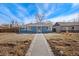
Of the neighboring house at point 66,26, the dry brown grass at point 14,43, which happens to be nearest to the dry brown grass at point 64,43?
the neighboring house at point 66,26

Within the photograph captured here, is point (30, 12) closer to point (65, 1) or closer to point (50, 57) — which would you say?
point (65, 1)

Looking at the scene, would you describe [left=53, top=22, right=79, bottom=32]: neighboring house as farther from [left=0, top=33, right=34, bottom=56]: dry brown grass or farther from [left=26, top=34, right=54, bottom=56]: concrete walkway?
[left=0, top=33, right=34, bottom=56]: dry brown grass

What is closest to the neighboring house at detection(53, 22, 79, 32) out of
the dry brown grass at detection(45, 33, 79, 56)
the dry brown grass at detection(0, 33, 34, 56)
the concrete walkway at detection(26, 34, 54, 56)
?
the dry brown grass at detection(45, 33, 79, 56)

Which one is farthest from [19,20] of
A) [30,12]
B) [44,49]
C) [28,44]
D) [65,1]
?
[65,1]

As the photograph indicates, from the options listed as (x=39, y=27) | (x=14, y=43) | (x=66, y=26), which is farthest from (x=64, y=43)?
(x=14, y=43)

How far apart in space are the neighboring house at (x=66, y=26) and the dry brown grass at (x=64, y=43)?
0.05 m

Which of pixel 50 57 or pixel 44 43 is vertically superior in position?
pixel 44 43

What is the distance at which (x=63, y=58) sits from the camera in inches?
79.2

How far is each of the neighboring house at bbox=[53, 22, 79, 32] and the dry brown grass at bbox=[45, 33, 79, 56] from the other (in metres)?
0.05

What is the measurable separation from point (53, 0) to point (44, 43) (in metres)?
0.49

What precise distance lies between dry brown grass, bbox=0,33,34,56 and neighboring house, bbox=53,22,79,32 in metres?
0.29

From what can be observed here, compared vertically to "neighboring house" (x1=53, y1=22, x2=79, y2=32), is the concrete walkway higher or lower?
lower

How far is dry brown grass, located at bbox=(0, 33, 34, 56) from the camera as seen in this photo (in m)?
2.03

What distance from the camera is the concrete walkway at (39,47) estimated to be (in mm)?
2023
